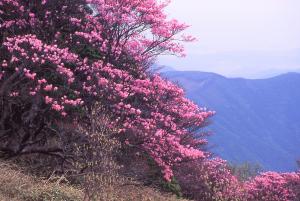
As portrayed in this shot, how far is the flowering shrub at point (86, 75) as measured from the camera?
1280 centimetres

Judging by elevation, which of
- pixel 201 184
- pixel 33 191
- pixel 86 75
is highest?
pixel 86 75

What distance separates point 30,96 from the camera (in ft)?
41.4

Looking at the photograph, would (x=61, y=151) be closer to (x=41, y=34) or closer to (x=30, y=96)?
(x=30, y=96)

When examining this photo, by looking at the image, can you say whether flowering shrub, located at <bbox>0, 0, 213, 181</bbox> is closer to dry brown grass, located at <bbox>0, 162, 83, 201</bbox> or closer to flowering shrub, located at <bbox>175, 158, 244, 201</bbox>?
dry brown grass, located at <bbox>0, 162, 83, 201</bbox>

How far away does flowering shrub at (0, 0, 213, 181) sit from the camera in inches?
504

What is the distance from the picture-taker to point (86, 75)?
569 inches

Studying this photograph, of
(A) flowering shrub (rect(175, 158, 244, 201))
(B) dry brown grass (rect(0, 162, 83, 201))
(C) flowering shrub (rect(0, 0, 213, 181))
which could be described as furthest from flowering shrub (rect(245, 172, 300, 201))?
(B) dry brown grass (rect(0, 162, 83, 201))

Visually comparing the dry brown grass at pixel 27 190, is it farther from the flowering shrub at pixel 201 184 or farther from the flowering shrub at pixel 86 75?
the flowering shrub at pixel 201 184

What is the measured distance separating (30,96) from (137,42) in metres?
5.60

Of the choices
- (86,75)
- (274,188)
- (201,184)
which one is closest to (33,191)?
(86,75)

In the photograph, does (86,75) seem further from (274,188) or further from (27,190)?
(274,188)

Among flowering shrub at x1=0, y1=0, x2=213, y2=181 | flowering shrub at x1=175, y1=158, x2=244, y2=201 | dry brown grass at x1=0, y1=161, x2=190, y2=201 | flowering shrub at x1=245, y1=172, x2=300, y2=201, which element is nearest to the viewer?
dry brown grass at x1=0, y1=161, x2=190, y2=201

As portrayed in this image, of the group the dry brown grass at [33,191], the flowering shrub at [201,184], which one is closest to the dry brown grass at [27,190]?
the dry brown grass at [33,191]

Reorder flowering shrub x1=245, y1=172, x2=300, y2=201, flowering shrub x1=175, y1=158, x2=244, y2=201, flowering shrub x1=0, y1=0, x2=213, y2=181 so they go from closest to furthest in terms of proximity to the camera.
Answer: flowering shrub x1=0, y1=0, x2=213, y2=181, flowering shrub x1=175, y1=158, x2=244, y2=201, flowering shrub x1=245, y1=172, x2=300, y2=201
